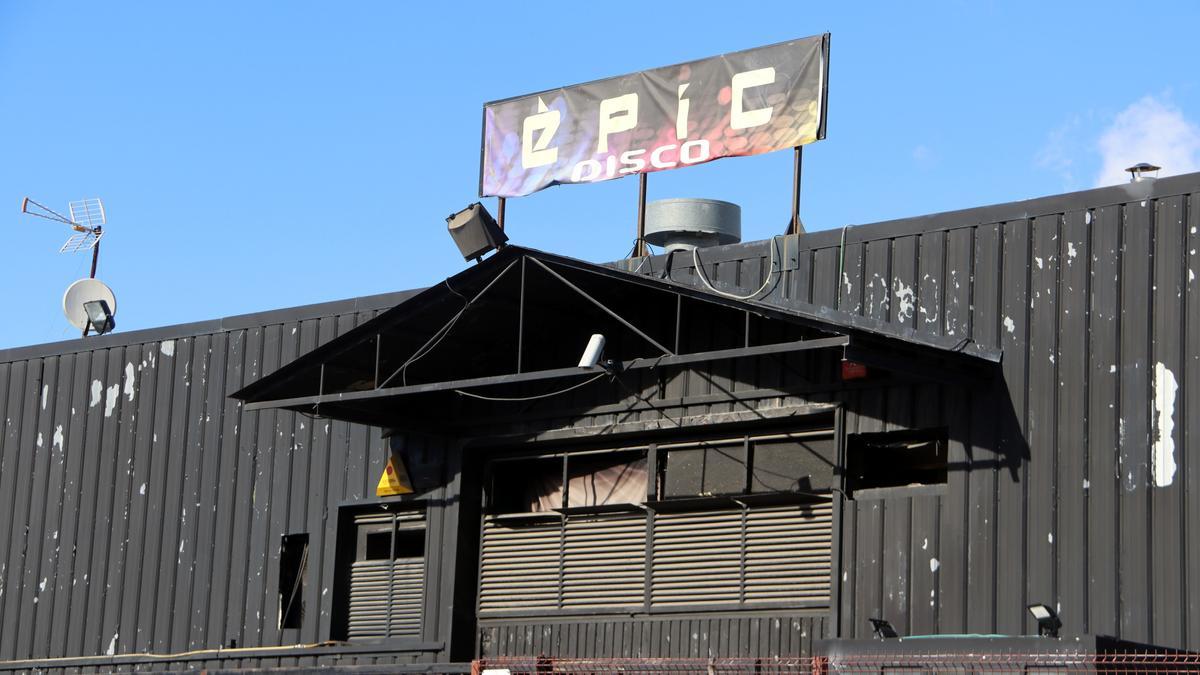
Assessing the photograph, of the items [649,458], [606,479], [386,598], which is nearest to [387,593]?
[386,598]

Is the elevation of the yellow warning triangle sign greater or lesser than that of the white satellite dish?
lesser

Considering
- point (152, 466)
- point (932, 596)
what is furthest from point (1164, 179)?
point (152, 466)

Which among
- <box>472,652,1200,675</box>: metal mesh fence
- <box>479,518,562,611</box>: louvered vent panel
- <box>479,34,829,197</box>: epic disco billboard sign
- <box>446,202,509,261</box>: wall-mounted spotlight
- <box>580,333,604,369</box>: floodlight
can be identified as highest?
<box>479,34,829,197</box>: epic disco billboard sign

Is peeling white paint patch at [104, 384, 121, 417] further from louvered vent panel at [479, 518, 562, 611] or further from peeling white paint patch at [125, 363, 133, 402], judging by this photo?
louvered vent panel at [479, 518, 562, 611]

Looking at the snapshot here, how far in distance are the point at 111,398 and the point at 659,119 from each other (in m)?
8.90

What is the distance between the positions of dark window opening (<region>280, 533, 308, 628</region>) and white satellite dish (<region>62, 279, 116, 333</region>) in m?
5.90

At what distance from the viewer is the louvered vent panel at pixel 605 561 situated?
19.6 m

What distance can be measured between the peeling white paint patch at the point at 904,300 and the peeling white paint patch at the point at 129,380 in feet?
36.9

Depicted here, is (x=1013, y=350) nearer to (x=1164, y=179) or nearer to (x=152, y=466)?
(x=1164, y=179)

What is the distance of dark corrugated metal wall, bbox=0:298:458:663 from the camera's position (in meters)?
22.2

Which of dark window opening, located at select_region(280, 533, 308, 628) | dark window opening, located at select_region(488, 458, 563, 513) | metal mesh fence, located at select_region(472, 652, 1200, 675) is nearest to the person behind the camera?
metal mesh fence, located at select_region(472, 652, 1200, 675)

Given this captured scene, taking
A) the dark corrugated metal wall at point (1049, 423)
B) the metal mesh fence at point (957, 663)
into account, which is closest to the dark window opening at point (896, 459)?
the dark corrugated metal wall at point (1049, 423)

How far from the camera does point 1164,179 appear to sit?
1659cm

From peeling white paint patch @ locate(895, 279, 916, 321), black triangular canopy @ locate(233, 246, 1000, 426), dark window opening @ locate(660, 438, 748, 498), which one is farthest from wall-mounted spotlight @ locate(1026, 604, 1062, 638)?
dark window opening @ locate(660, 438, 748, 498)
